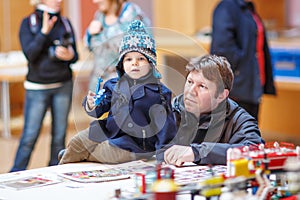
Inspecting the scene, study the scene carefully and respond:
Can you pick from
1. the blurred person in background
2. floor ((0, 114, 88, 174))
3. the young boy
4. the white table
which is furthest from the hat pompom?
floor ((0, 114, 88, 174))

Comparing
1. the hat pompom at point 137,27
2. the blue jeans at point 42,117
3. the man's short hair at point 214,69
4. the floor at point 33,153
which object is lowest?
the floor at point 33,153

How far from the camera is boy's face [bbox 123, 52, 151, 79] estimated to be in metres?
2.23

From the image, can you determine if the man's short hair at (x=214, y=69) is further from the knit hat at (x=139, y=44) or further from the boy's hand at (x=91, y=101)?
the boy's hand at (x=91, y=101)

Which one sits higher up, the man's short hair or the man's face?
the man's short hair

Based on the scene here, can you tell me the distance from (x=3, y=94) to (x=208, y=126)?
3.88 metres

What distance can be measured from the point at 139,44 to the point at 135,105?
0.63ft

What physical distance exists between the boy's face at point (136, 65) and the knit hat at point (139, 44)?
0.01m

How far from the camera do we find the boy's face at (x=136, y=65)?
2.23m

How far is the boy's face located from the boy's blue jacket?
0.02m

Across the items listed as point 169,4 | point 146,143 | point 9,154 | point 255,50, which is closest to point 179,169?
point 146,143

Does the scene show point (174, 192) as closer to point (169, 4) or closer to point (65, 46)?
point (65, 46)

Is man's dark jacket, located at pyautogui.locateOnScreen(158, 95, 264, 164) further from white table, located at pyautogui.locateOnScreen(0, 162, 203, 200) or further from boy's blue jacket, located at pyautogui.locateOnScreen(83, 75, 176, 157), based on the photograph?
Answer: white table, located at pyautogui.locateOnScreen(0, 162, 203, 200)

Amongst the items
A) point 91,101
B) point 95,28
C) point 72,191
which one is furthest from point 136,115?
point 95,28

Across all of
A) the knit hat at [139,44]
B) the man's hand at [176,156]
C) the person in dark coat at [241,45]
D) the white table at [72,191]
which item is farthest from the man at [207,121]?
the person in dark coat at [241,45]
